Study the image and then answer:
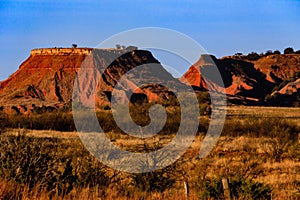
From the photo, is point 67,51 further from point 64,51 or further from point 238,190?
point 238,190

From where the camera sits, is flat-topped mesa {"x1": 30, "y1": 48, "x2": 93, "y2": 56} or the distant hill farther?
flat-topped mesa {"x1": 30, "y1": 48, "x2": 93, "y2": 56}

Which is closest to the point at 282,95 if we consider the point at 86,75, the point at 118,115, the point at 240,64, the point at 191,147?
the point at 240,64

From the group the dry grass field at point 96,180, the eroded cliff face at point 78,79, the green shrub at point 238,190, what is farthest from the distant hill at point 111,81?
the green shrub at point 238,190

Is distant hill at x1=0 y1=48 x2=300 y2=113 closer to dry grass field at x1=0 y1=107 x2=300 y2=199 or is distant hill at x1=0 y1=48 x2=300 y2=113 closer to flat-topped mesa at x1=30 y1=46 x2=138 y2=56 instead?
flat-topped mesa at x1=30 y1=46 x2=138 y2=56

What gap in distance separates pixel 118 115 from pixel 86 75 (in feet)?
119

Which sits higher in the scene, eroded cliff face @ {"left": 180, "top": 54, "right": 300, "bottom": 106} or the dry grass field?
eroded cliff face @ {"left": 180, "top": 54, "right": 300, "bottom": 106}

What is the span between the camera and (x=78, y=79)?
73.0 m

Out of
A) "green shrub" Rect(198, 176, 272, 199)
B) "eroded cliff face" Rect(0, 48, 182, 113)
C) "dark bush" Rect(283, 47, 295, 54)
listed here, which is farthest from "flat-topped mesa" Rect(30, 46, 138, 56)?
"green shrub" Rect(198, 176, 272, 199)

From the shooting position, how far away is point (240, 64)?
102 m

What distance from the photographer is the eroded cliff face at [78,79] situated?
6644 centimetres

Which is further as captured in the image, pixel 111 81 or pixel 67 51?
pixel 67 51

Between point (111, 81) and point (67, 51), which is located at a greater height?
point (67, 51)

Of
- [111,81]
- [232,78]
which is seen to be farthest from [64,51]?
[232,78]

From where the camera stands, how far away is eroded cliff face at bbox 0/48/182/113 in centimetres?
6644
